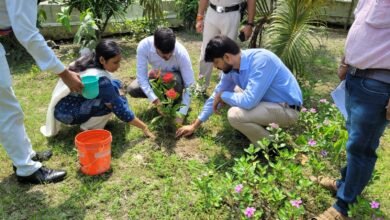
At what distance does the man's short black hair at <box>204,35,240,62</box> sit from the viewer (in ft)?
10.0

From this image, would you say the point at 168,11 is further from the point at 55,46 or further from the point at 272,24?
the point at 272,24

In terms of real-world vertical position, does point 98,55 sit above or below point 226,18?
below

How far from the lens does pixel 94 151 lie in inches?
115

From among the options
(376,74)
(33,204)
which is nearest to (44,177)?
(33,204)

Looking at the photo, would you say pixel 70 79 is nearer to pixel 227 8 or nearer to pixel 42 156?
pixel 42 156

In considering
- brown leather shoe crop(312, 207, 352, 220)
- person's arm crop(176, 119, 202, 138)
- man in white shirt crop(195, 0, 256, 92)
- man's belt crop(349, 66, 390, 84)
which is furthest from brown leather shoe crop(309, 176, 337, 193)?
man in white shirt crop(195, 0, 256, 92)

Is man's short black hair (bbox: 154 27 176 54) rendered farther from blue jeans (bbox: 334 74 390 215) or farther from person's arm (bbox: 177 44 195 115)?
blue jeans (bbox: 334 74 390 215)

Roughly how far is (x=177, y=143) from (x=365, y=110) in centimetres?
189

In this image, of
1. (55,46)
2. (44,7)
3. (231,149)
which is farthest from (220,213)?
(44,7)

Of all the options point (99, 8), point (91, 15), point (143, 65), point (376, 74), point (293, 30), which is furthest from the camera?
point (99, 8)

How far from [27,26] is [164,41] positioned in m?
1.42

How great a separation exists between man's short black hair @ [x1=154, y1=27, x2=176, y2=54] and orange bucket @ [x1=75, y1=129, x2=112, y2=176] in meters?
1.00

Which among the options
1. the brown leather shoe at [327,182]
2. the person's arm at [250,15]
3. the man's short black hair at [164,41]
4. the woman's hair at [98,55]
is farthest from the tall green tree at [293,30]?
the woman's hair at [98,55]

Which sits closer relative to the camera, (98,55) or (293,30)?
(98,55)
